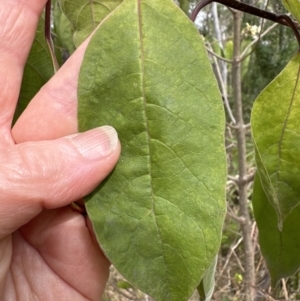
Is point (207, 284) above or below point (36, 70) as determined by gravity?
below

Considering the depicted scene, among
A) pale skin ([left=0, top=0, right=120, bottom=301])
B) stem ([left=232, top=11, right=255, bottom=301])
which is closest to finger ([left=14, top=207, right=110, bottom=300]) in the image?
pale skin ([left=0, top=0, right=120, bottom=301])

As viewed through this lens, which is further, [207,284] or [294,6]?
[207,284]

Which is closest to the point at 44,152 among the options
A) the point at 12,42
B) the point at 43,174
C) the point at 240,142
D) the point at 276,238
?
the point at 43,174

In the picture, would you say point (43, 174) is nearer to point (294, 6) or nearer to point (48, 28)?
point (48, 28)

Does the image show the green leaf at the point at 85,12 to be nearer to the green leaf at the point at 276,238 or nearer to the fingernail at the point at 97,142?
the fingernail at the point at 97,142

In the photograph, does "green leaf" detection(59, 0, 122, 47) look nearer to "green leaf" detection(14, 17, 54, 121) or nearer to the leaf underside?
"green leaf" detection(14, 17, 54, 121)
